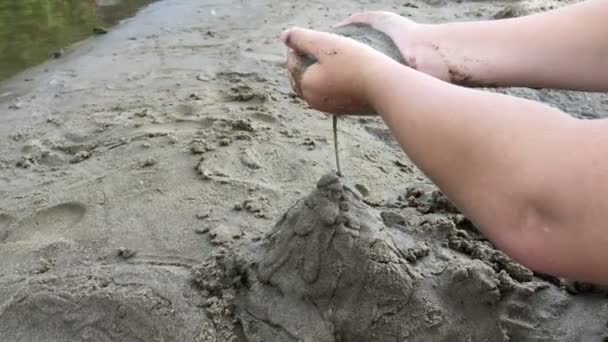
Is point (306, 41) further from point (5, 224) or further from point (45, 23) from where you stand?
point (45, 23)

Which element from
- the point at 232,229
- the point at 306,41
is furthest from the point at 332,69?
the point at 232,229

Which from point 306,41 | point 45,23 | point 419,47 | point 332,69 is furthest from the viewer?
point 45,23

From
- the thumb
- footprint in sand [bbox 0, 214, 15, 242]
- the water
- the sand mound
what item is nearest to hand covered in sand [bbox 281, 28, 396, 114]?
the thumb

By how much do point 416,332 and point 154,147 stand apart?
173 centimetres

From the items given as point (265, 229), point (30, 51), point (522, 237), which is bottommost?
point (30, 51)

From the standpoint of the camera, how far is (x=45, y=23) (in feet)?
19.4

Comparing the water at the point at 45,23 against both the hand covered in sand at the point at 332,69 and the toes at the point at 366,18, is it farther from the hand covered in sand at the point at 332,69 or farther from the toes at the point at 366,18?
the hand covered in sand at the point at 332,69

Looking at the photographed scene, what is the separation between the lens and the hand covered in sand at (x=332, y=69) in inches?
60.0

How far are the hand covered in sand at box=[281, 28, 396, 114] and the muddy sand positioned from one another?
0.31m

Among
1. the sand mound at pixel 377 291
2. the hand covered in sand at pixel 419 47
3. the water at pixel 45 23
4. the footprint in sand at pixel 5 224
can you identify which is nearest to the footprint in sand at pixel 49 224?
the footprint in sand at pixel 5 224

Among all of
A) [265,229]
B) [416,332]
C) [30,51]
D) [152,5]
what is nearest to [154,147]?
[265,229]

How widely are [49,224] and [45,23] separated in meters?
3.71

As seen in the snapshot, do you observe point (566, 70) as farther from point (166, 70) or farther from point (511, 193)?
point (166, 70)

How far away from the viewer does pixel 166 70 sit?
441 centimetres
